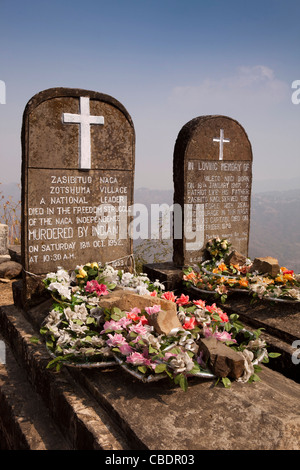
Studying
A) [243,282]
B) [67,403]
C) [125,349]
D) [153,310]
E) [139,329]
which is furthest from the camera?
[243,282]

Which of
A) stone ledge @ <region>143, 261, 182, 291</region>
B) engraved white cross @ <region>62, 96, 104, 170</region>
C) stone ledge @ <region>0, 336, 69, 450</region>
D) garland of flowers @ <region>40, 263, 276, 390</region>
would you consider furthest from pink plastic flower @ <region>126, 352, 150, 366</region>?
stone ledge @ <region>143, 261, 182, 291</region>

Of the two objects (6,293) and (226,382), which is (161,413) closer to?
(226,382)

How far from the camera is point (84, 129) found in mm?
4086

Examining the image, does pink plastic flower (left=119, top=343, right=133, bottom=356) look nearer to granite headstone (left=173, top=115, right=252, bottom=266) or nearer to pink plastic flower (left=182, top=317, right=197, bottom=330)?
pink plastic flower (left=182, top=317, right=197, bottom=330)

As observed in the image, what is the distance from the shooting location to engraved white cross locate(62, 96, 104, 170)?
405cm

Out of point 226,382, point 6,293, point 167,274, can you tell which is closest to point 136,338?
point 226,382

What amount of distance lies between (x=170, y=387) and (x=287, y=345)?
1341 millimetres

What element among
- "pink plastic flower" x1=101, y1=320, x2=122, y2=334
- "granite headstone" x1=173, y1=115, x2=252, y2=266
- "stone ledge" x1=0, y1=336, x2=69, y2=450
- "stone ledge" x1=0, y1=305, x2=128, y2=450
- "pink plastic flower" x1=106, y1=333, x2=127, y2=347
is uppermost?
"granite headstone" x1=173, y1=115, x2=252, y2=266

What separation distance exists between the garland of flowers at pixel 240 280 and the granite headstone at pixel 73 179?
1.02m

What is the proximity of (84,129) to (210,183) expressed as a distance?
1910 millimetres

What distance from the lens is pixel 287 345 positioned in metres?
3.31

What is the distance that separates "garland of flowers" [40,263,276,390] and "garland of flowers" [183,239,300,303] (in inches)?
32.3

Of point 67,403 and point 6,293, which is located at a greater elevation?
point 67,403

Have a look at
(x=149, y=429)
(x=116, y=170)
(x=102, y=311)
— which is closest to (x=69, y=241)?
(x=116, y=170)
